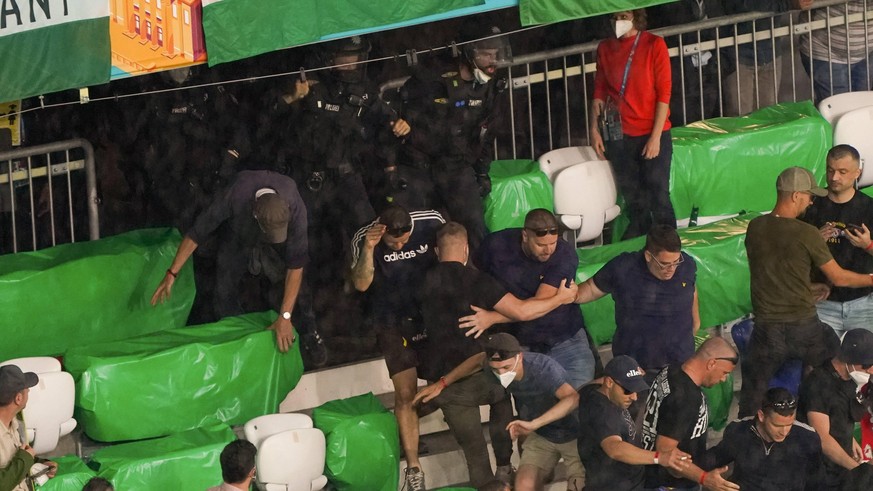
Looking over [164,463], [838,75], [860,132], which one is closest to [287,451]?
[164,463]

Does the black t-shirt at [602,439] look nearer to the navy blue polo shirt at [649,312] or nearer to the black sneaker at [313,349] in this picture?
the navy blue polo shirt at [649,312]

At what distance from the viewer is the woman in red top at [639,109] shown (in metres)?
10.6

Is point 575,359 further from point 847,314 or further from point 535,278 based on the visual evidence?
point 847,314

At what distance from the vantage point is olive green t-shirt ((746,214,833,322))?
9539 mm

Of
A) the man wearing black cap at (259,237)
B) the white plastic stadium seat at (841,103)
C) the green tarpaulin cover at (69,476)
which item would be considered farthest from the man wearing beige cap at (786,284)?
the green tarpaulin cover at (69,476)

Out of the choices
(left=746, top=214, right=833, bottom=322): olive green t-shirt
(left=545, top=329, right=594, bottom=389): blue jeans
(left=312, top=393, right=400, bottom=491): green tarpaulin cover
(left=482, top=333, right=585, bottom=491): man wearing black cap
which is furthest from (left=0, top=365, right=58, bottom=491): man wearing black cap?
(left=746, top=214, right=833, bottom=322): olive green t-shirt

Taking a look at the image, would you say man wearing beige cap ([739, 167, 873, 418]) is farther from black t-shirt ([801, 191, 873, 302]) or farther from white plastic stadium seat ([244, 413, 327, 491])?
white plastic stadium seat ([244, 413, 327, 491])

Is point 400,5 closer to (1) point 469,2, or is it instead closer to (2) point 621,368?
(1) point 469,2

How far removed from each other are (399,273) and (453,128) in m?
1.20

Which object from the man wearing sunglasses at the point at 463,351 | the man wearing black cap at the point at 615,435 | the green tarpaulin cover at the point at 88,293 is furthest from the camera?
the green tarpaulin cover at the point at 88,293

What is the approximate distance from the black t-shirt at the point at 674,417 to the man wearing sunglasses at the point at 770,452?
0.19 metres

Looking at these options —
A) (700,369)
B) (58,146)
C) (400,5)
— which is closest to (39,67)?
(58,146)

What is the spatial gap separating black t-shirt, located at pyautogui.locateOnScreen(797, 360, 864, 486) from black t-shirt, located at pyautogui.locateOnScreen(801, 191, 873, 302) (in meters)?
0.86

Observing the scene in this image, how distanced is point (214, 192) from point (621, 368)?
2991 millimetres
